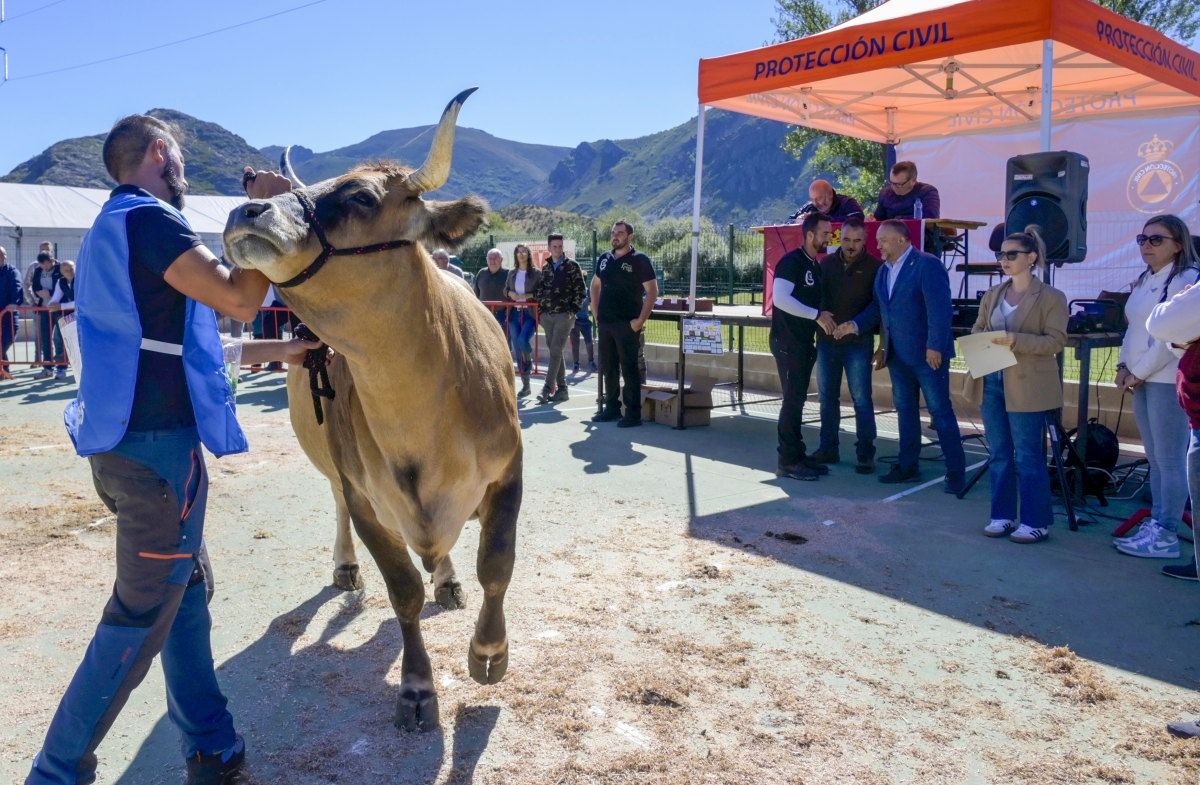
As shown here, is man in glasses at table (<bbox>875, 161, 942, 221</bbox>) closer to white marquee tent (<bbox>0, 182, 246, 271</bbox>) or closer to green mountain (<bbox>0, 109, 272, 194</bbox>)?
white marquee tent (<bbox>0, 182, 246, 271</bbox>)

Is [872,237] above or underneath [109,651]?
above

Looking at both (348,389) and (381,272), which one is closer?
(381,272)

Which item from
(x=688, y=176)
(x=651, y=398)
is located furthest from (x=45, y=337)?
(x=688, y=176)

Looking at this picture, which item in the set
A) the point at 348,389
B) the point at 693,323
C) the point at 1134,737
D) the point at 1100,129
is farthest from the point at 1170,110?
the point at 348,389

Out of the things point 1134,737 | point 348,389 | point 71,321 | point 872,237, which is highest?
point 872,237

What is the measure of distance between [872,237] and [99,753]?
757cm

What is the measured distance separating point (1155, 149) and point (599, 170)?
181504 mm

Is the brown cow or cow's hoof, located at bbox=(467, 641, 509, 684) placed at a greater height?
the brown cow

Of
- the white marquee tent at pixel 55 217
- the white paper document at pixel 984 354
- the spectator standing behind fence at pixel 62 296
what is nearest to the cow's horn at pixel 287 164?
the white paper document at pixel 984 354

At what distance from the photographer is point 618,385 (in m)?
10.2

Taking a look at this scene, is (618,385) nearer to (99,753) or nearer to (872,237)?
(872,237)

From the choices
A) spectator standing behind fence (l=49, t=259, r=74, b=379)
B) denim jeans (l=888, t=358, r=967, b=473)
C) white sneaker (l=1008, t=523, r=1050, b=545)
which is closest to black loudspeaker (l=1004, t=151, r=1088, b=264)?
denim jeans (l=888, t=358, r=967, b=473)

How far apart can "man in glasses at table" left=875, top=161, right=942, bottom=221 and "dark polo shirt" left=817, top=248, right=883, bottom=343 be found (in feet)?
5.91

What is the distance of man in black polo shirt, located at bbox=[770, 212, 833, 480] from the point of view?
7.45m
